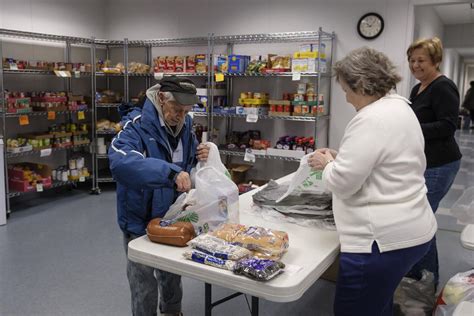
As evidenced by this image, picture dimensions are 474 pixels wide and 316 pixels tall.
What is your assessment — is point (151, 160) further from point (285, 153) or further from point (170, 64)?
point (170, 64)

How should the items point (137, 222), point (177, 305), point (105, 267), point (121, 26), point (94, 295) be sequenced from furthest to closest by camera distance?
point (121, 26) → point (105, 267) → point (94, 295) → point (177, 305) → point (137, 222)

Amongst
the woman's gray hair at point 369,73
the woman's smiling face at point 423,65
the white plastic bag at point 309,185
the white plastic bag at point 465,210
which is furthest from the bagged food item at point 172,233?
the white plastic bag at point 465,210

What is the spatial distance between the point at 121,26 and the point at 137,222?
5.24 m

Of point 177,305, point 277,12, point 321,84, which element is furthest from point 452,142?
point 277,12

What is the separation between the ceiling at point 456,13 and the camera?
7.97 meters

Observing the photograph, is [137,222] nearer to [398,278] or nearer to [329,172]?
[329,172]

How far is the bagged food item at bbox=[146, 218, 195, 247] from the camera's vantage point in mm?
1763

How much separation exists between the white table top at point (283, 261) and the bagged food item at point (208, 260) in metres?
0.02

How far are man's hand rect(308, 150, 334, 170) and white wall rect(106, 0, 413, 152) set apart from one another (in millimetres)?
2840

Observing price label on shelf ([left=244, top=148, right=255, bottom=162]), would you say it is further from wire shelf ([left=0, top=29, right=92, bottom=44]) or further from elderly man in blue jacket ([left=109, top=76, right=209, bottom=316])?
elderly man in blue jacket ([left=109, top=76, right=209, bottom=316])

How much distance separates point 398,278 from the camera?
69.9 inches

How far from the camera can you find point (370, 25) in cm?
484

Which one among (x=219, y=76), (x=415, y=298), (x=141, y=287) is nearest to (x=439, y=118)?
(x=415, y=298)

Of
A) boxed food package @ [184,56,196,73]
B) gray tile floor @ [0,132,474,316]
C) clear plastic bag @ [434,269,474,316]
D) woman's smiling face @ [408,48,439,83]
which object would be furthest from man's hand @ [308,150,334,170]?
boxed food package @ [184,56,196,73]
